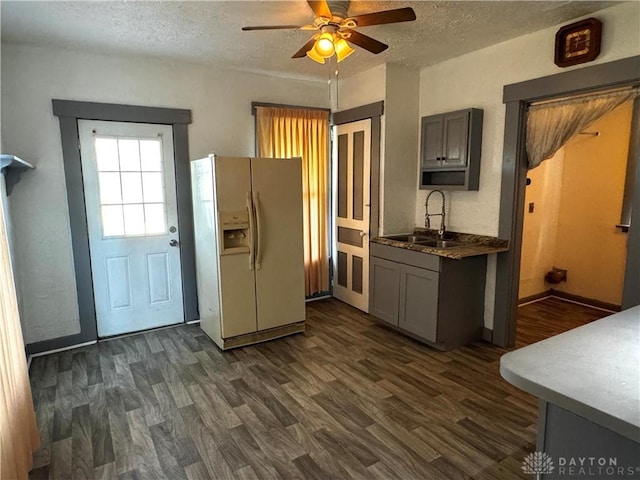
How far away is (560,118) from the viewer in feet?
10.1

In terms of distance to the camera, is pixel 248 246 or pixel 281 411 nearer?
pixel 281 411

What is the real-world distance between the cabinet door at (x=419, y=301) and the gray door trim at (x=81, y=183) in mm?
2255

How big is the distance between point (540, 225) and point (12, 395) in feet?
17.0

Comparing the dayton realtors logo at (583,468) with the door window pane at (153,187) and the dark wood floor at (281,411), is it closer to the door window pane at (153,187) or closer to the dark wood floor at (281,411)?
the dark wood floor at (281,411)

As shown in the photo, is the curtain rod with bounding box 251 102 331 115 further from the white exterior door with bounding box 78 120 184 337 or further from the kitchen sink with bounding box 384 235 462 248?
the kitchen sink with bounding box 384 235 462 248

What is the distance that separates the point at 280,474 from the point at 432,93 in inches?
146

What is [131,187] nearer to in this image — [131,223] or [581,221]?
[131,223]

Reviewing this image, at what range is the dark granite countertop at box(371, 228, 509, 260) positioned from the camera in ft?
10.5

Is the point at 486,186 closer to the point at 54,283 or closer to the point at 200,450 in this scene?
the point at 200,450

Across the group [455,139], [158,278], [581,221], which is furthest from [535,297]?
[158,278]

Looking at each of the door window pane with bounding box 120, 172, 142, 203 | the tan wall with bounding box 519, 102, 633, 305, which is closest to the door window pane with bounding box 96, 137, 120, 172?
the door window pane with bounding box 120, 172, 142, 203

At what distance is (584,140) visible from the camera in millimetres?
4496

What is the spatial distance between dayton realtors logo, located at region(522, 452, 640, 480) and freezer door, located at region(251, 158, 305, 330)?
8.93 ft

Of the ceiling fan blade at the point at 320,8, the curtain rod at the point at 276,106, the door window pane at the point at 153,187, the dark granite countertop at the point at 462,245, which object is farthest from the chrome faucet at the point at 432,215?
the door window pane at the point at 153,187
